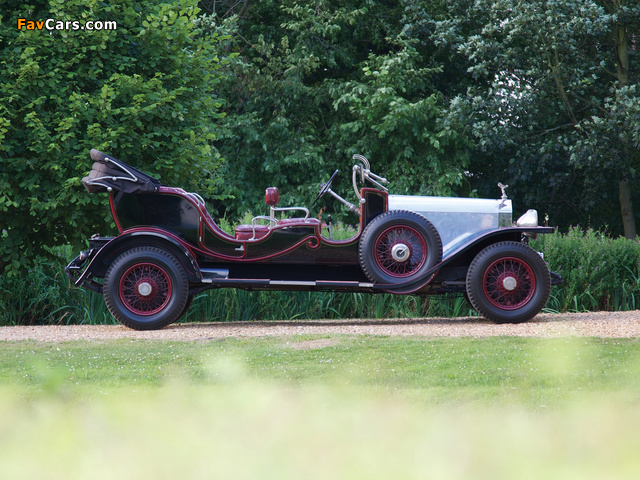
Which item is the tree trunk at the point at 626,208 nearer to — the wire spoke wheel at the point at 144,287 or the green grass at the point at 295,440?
the wire spoke wheel at the point at 144,287

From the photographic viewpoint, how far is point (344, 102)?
15906mm

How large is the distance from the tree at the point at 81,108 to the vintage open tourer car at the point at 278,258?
0.89 m

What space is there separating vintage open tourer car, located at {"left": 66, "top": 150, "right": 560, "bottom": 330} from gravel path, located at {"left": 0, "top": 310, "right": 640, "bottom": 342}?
1.03 feet

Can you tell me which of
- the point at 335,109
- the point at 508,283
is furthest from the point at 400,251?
the point at 335,109

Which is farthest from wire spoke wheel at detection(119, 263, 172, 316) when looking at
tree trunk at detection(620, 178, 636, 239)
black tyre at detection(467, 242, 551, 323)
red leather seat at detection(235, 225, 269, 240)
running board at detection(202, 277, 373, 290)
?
tree trunk at detection(620, 178, 636, 239)

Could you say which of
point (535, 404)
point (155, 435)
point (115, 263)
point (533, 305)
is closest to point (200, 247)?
point (115, 263)

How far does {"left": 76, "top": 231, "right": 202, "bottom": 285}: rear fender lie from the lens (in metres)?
7.36

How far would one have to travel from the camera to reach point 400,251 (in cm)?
747

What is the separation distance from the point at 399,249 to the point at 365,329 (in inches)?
35.9

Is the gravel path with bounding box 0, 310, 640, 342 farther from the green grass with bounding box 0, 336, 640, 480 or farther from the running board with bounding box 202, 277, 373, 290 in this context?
the green grass with bounding box 0, 336, 640, 480

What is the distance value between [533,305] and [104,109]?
502cm

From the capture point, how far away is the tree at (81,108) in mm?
7891

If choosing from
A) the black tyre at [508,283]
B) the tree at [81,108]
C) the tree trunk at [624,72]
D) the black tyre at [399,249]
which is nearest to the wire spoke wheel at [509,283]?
the black tyre at [508,283]

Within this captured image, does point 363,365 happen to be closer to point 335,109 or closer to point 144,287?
point 144,287
